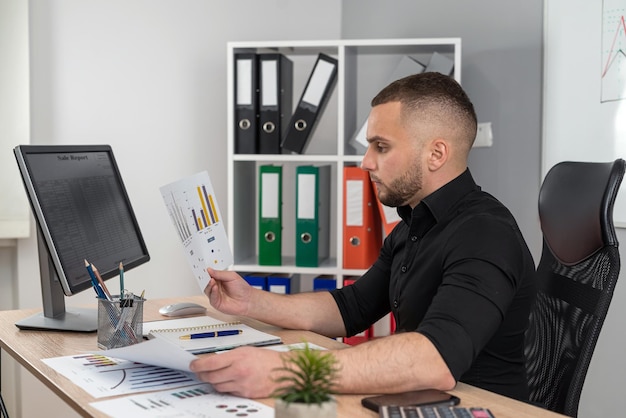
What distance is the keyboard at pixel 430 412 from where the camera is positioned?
112cm

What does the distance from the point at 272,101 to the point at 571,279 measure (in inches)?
64.2

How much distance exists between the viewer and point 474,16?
3.12 m

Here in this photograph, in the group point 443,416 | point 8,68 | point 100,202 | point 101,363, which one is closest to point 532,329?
point 443,416

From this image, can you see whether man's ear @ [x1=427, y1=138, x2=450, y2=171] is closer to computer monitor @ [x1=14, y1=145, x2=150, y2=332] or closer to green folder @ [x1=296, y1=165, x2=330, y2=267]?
computer monitor @ [x1=14, y1=145, x2=150, y2=332]

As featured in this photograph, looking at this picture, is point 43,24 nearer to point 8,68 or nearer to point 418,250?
point 8,68

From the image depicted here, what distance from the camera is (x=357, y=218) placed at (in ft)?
9.72

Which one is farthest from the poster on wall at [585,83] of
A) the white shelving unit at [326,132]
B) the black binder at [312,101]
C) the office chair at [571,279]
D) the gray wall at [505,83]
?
the office chair at [571,279]

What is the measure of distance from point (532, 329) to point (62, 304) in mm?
1068

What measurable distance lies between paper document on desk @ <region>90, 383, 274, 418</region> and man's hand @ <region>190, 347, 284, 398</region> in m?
0.02

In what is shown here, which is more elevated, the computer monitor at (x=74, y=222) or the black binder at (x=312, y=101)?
the black binder at (x=312, y=101)

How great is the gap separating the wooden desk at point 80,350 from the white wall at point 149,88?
49.4 inches

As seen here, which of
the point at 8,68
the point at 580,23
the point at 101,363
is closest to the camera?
the point at 101,363

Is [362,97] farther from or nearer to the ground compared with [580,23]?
nearer to the ground

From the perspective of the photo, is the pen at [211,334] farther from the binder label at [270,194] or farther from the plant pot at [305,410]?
the binder label at [270,194]
